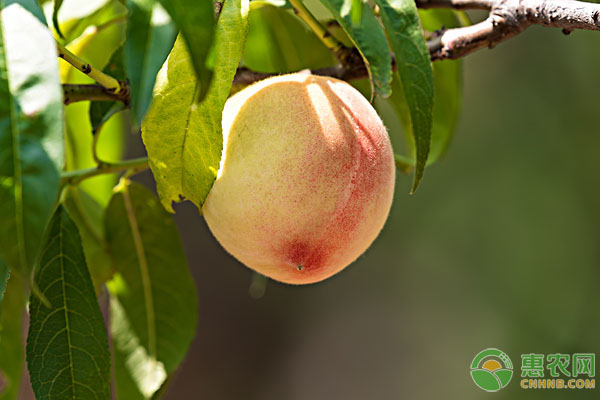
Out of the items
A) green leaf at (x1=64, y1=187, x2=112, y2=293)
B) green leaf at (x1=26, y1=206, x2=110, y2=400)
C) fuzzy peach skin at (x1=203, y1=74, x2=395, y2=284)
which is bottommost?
green leaf at (x1=26, y1=206, x2=110, y2=400)

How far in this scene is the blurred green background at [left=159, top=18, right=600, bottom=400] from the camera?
284 cm

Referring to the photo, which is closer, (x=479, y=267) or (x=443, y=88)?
(x=443, y=88)

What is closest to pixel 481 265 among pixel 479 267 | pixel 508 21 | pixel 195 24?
pixel 479 267

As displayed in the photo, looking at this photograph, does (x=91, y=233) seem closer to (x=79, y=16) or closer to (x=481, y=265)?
(x=79, y=16)

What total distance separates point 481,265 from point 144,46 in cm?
291

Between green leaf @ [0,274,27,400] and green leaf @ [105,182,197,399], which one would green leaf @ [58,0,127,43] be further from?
green leaf @ [0,274,27,400]

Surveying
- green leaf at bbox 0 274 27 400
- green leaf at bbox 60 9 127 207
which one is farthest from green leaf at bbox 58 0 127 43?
green leaf at bbox 0 274 27 400

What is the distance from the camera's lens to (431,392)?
299cm

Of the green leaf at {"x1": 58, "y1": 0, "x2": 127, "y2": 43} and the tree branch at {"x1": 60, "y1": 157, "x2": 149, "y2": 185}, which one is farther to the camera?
the green leaf at {"x1": 58, "y1": 0, "x2": 127, "y2": 43}

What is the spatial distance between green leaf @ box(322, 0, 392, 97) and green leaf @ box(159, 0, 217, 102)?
0.13m

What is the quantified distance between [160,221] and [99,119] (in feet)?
0.52

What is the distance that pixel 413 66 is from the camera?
0.49 meters

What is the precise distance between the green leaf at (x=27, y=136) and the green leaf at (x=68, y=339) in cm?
29

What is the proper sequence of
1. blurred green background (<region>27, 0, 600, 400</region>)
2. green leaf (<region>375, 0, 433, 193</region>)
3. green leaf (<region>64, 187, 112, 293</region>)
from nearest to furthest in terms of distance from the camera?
1. green leaf (<region>375, 0, 433, 193</region>)
2. green leaf (<region>64, 187, 112, 293</region>)
3. blurred green background (<region>27, 0, 600, 400</region>)
